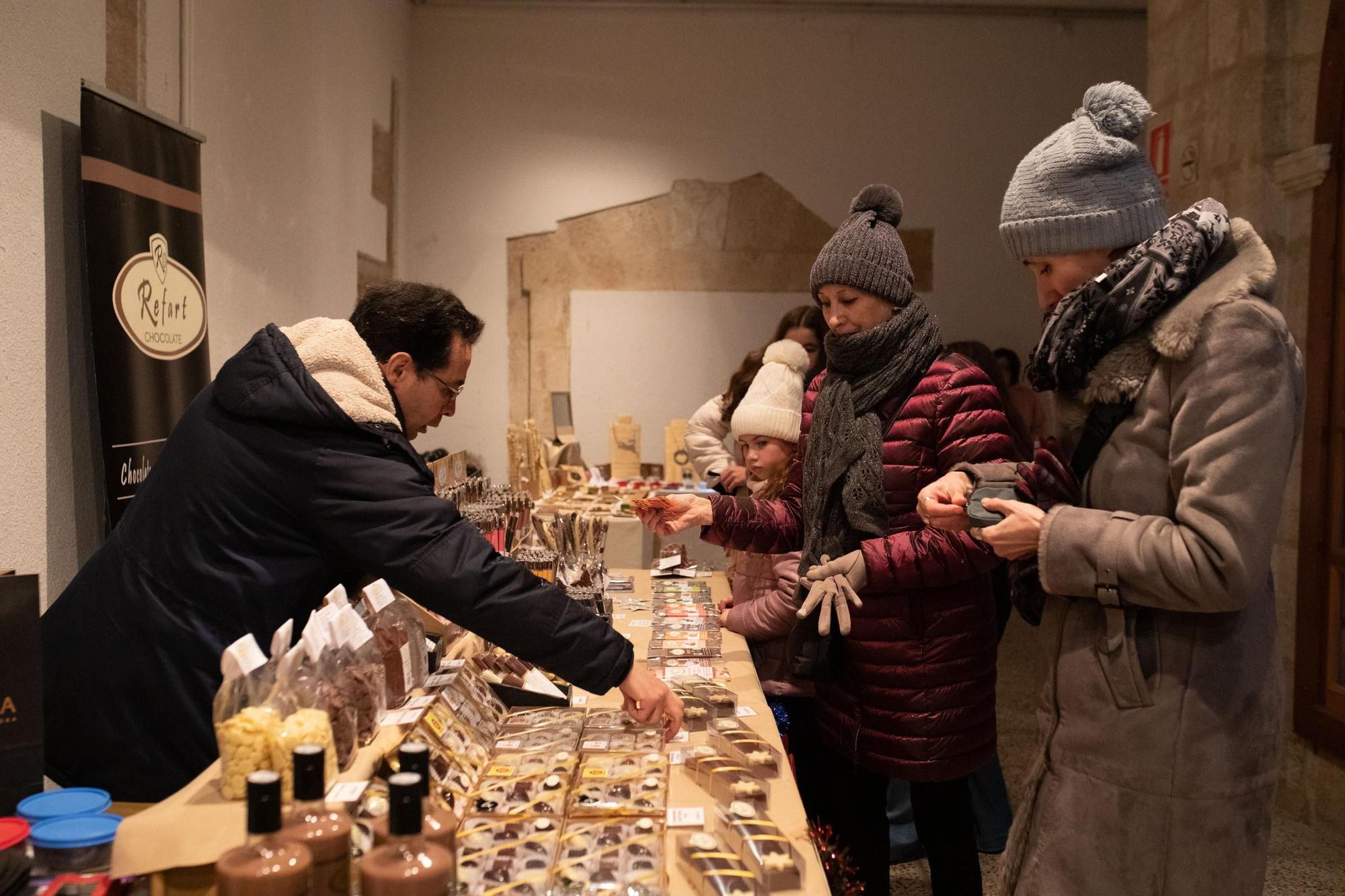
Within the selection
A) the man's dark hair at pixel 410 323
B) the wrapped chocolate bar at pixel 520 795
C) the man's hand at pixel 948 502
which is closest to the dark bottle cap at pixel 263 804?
the wrapped chocolate bar at pixel 520 795

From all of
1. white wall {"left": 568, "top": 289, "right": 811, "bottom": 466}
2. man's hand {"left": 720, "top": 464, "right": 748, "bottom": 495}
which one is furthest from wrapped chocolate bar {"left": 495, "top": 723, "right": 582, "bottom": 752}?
white wall {"left": 568, "top": 289, "right": 811, "bottom": 466}

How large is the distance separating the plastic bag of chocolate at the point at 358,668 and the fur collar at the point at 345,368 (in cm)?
30

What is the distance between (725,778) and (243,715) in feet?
2.23

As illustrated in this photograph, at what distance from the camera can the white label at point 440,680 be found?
5.90ft

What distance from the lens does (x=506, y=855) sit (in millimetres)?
1316

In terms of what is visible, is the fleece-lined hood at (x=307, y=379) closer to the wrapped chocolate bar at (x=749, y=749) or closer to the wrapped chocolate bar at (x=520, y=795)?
the wrapped chocolate bar at (x=520, y=795)

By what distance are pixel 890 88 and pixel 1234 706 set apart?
7.11 meters

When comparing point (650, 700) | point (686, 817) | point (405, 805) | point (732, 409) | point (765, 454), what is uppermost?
point (732, 409)

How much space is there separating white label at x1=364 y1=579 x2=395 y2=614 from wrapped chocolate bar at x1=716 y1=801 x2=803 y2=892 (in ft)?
2.26

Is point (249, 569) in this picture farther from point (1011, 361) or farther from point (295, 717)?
Answer: point (1011, 361)

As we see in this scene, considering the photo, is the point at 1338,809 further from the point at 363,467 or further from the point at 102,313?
the point at 102,313

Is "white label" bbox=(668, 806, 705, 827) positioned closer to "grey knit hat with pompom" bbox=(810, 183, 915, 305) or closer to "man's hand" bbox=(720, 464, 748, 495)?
"grey knit hat with pompom" bbox=(810, 183, 915, 305)

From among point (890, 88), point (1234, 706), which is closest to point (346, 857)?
point (1234, 706)

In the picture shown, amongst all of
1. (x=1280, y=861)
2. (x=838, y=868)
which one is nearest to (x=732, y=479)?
(x=838, y=868)
